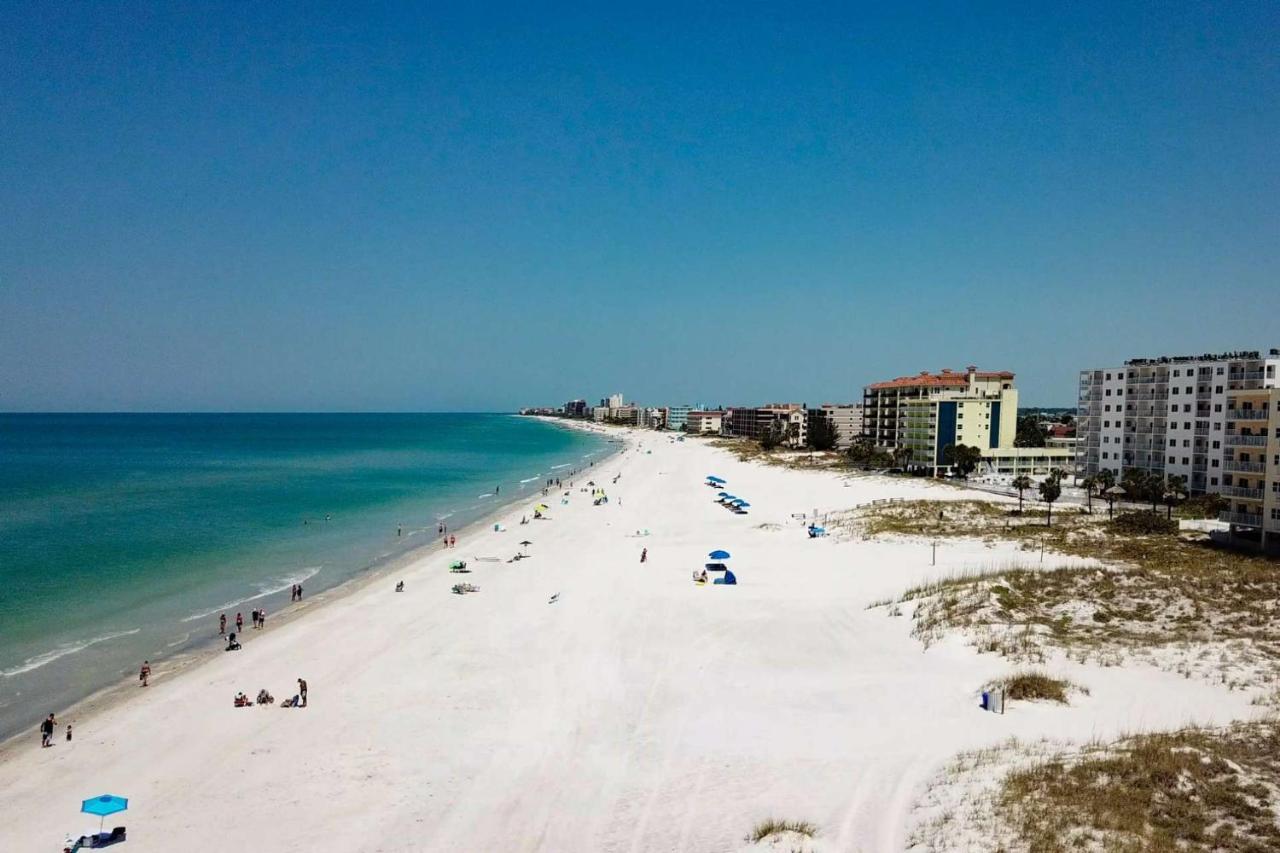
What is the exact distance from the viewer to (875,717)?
19094mm

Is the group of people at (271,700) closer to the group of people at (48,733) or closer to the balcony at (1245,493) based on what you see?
the group of people at (48,733)

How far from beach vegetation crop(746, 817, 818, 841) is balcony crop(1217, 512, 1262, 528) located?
126ft

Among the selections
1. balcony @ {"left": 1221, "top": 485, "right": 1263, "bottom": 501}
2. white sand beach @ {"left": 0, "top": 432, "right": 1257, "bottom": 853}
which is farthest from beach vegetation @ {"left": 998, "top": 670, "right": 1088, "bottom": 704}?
balcony @ {"left": 1221, "top": 485, "right": 1263, "bottom": 501}

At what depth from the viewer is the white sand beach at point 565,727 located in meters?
14.9

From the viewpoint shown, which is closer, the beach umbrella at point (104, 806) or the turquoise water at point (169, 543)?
the beach umbrella at point (104, 806)

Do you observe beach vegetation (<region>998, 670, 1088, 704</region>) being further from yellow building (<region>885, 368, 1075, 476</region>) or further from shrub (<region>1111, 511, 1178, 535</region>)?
yellow building (<region>885, 368, 1075, 476</region>)

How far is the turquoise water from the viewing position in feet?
92.7

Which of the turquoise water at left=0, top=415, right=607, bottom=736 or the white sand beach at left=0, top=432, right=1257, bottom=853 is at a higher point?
the white sand beach at left=0, top=432, right=1257, bottom=853

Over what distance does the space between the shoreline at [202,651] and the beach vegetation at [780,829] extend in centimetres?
1991

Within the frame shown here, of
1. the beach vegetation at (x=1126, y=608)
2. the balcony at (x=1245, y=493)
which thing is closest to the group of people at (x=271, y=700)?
the beach vegetation at (x=1126, y=608)

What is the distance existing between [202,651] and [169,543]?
83.2 ft

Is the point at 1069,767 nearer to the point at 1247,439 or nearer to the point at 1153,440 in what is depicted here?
the point at 1247,439

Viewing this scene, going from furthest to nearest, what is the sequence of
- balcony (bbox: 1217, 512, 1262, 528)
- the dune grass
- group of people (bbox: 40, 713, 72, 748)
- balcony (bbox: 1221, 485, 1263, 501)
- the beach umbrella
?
1. balcony (bbox: 1221, 485, 1263, 501)
2. balcony (bbox: 1217, 512, 1262, 528)
3. group of people (bbox: 40, 713, 72, 748)
4. the beach umbrella
5. the dune grass

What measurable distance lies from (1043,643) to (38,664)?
35.3 metres
